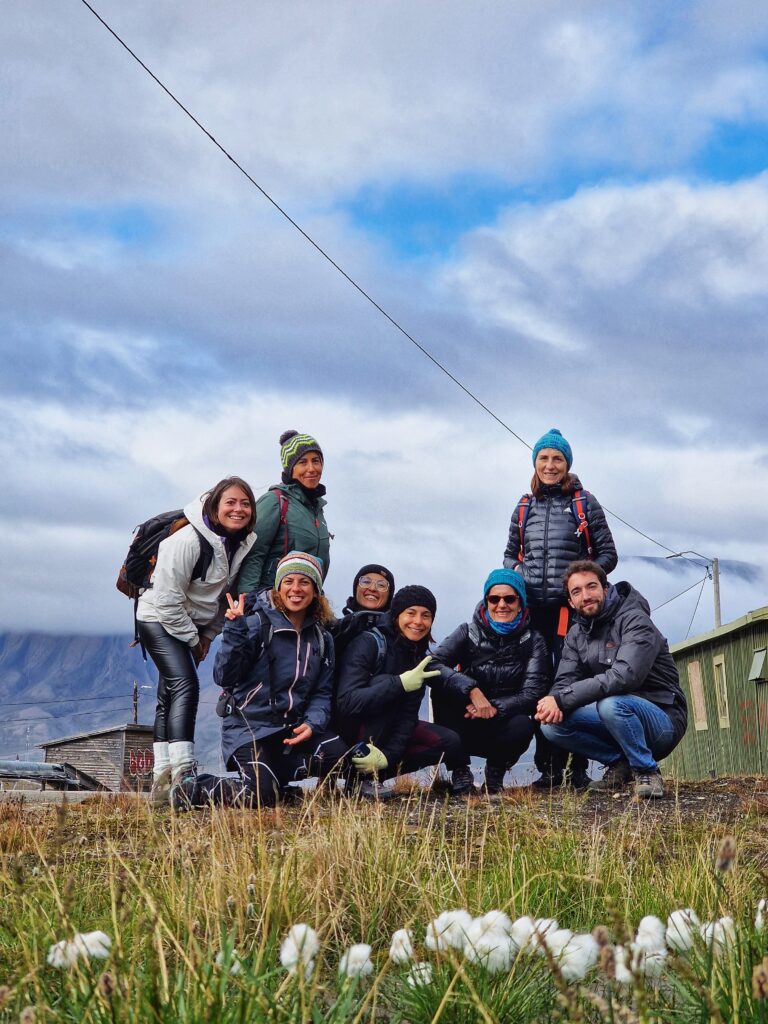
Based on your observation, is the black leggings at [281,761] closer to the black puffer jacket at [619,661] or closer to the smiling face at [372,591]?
the smiling face at [372,591]

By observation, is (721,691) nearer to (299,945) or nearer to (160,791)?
(160,791)

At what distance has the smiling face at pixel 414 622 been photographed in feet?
24.3

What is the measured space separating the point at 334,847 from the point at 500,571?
3855mm

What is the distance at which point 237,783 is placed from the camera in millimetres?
6406

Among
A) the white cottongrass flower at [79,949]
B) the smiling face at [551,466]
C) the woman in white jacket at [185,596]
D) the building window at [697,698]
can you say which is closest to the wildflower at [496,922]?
the white cottongrass flower at [79,949]

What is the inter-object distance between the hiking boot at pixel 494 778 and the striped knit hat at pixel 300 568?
204 centimetres

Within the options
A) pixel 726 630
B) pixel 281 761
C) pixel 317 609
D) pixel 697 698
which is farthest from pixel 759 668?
pixel 281 761

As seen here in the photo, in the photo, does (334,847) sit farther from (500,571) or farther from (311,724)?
(500,571)

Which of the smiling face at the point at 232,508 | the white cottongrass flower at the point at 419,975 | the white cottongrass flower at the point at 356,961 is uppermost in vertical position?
the smiling face at the point at 232,508

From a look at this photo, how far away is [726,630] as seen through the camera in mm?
20047

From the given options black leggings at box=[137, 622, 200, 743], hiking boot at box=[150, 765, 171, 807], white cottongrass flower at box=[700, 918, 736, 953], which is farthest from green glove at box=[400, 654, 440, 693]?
white cottongrass flower at box=[700, 918, 736, 953]

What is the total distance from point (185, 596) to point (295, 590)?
825mm

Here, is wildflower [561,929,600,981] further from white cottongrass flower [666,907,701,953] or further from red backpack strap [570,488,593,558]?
red backpack strap [570,488,593,558]

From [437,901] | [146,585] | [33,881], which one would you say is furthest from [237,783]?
[437,901]
